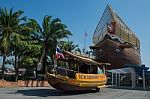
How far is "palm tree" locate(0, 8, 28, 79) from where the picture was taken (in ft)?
102

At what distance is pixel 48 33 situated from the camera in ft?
120

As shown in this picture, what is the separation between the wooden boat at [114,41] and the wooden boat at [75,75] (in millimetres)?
34052

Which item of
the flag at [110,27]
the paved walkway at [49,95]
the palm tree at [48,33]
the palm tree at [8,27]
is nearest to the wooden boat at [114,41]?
the flag at [110,27]

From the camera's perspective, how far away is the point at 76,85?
73.0ft

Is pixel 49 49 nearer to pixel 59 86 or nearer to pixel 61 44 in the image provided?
pixel 61 44

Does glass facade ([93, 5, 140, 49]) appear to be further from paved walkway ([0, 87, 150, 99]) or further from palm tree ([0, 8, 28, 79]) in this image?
paved walkway ([0, 87, 150, 99])

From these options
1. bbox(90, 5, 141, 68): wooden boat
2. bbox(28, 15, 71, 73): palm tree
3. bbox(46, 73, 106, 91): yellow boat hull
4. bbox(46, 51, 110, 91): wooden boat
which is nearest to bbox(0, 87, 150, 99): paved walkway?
bbox(46, 73, 106, 91): yellow boat hull

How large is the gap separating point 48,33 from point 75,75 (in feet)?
50.8

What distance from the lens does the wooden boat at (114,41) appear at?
6216cm

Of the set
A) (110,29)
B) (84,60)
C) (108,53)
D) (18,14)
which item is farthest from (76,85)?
(110,29)

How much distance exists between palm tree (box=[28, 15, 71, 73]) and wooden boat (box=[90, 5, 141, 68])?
86.3ft

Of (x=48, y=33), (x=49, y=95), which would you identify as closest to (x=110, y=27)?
(x=48, y=33)

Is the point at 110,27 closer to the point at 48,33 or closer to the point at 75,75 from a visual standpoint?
the point at 48,33

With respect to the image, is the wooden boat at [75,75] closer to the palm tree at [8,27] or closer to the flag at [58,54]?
the flag at [58,54]
